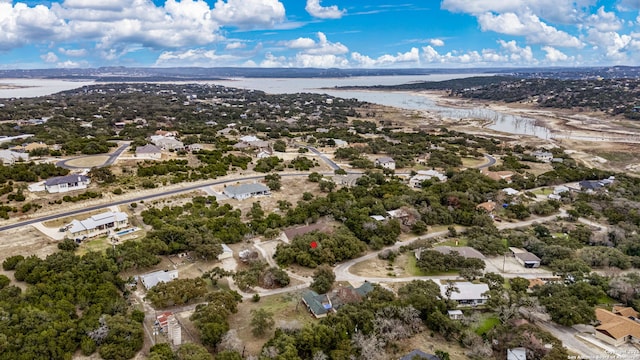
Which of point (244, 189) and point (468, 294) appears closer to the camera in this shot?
point (468, 294)

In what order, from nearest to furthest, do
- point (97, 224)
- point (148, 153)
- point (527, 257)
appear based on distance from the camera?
1. point (527, 257)
2. point (97, 224)
3. point (148, 153)

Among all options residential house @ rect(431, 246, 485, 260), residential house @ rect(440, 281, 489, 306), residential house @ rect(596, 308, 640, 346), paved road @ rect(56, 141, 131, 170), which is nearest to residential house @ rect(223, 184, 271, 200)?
paved road @ rect(56, 141, 131, 170)

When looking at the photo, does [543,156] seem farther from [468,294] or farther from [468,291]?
[468,294]

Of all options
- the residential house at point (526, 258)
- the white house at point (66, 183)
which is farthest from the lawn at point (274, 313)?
the white house at point (66, 183)

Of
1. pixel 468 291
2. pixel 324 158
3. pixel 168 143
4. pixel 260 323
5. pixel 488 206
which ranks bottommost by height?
pixel 468 291

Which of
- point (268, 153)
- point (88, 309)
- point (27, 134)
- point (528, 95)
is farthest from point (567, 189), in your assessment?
point (528, 95)

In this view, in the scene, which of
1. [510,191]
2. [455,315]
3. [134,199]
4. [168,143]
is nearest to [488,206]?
[510,191]

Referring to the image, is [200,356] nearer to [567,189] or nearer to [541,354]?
[541,354]
